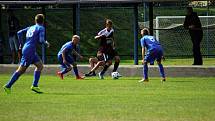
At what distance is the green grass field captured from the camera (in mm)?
12117

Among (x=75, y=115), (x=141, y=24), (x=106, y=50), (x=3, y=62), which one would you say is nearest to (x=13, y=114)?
(x=75, y=115)

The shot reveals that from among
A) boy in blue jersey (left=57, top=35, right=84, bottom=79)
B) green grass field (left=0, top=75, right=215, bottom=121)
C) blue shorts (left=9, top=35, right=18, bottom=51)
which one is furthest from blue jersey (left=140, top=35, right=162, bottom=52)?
blue shorts (left=9, top=35, right=18, bottom=51)

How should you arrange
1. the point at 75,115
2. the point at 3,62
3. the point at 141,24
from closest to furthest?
the point at 75,115 → the point at 3,62 → the point at 141,24

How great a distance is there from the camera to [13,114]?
12.4 metres

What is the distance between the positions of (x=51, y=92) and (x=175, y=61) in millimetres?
12870

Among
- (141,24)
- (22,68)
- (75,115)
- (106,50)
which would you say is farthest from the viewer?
(141,24)

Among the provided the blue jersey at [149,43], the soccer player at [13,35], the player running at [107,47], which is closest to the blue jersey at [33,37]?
the blue jersey at [149,43]

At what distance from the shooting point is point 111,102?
576 inches

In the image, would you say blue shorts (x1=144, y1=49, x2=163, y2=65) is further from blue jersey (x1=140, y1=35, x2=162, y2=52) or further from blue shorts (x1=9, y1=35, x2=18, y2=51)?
blue shorts (x1=9, y1=35, x2=18, y2=51)

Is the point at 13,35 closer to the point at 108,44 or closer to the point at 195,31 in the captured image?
the point at 108,44

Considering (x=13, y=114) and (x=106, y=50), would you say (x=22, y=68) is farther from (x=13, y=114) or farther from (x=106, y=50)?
(x=106, y=50)

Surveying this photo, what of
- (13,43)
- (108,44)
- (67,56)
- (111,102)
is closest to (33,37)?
(111,102)

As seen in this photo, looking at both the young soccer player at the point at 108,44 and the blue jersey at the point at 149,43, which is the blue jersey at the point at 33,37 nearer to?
the blue jersey at the point at 149,43

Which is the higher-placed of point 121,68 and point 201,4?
point 201,4
